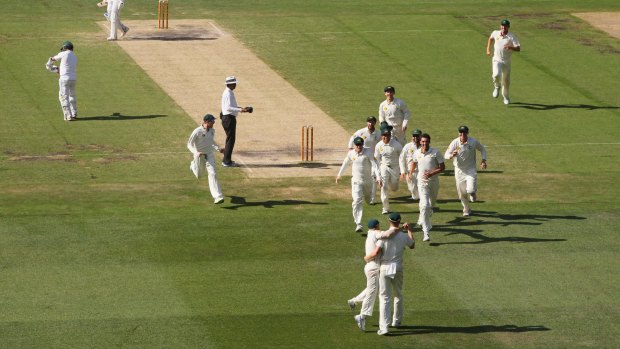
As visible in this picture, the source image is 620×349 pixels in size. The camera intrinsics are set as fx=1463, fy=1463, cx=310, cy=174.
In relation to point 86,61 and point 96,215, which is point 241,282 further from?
point 86,61

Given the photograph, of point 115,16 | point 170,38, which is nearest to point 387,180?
point 115,16

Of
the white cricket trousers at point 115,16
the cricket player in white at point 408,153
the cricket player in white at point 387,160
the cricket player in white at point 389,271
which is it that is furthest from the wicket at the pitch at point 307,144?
the cricket player in white at point 389,271

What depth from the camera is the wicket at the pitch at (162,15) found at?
53344 mm

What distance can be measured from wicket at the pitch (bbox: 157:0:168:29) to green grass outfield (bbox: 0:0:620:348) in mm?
881

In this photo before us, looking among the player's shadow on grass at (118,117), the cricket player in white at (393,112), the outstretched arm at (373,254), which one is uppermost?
the cricket player in white at (393,112)

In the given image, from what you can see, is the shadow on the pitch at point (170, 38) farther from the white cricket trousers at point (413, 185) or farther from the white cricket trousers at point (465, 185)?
the white cricket trousers at point (465, 185)

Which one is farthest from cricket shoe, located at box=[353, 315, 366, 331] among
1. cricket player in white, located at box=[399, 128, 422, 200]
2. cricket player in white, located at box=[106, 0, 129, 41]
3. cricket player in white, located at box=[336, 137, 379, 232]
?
cricket player in white, located at box=[106, 0, 129, 41]

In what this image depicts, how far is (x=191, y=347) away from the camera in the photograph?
24.9 metres

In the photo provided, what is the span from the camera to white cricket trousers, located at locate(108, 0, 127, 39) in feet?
162

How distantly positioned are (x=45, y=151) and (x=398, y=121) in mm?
9577

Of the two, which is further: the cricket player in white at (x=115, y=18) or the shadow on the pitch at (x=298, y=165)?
the cricket player in white at (x=115, y=18)

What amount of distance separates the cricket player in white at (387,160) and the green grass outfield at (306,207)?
683 mm

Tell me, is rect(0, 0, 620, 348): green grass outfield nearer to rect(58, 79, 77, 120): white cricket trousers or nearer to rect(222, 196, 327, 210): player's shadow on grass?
rect(222, 196, 327, 210): player's shadow on grass

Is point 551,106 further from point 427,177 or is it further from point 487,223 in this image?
point 427,177
